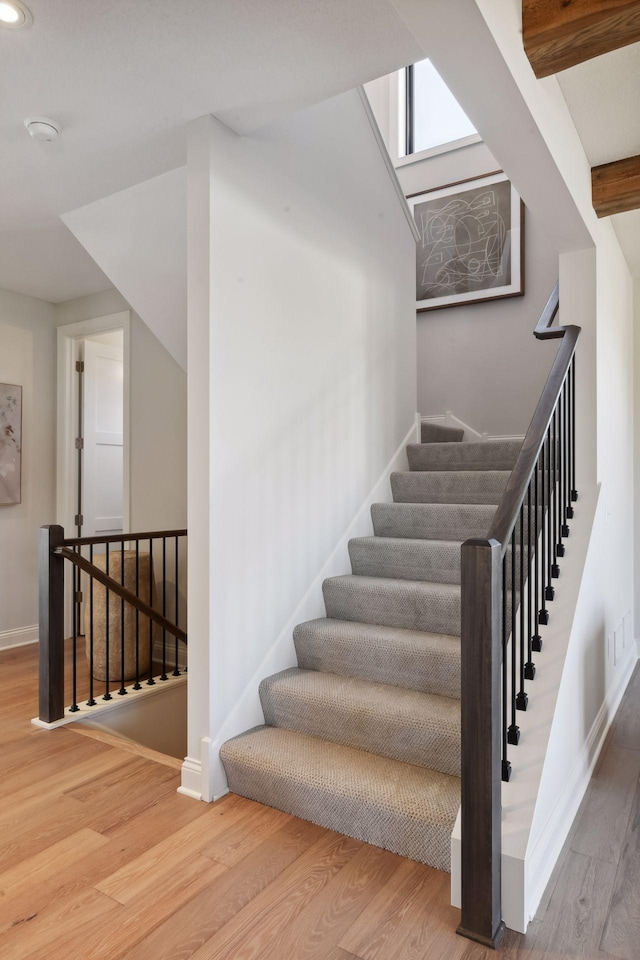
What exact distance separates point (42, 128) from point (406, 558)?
7.59 feet

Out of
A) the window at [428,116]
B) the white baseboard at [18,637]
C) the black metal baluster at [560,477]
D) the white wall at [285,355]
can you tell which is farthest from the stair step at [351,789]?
the window at [428,116]

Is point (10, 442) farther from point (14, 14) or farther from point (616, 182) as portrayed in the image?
point (616, 182)

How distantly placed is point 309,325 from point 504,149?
1.19 m

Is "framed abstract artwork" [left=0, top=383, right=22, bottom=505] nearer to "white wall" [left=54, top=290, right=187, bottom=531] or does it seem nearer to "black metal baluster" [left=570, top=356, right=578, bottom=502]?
"white wall" [left=54, top=290, right=187, bottom=531]

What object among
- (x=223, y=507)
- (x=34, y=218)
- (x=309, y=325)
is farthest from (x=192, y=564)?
(x=34, y=218)

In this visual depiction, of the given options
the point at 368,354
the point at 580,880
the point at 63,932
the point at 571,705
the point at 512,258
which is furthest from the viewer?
the point at 512,258

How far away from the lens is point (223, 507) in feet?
7.47

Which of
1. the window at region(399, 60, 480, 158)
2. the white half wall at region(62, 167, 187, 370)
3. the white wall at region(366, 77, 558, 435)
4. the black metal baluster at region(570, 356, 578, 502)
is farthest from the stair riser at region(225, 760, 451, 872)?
the window at region(399, 60, 480, 158)

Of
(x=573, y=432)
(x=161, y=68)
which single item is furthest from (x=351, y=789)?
(x=161, y=68)

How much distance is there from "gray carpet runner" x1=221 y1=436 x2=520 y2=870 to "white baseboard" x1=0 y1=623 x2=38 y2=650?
2703 mm

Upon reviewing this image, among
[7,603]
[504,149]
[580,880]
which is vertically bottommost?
[580,880]

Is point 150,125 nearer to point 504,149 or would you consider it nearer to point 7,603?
point 504,149

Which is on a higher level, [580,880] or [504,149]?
[504,149]

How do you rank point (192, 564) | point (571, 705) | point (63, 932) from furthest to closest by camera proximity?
point (192, 564) → point (571, 705) → point (63, 932)
